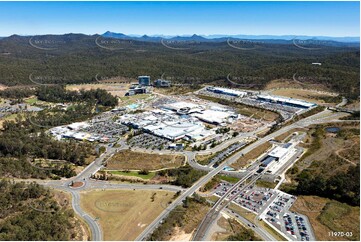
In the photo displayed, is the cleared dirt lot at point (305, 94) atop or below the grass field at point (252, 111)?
atop

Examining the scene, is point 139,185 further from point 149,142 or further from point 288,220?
point 288,220

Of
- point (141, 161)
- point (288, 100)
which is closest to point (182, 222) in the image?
point (141, 161)

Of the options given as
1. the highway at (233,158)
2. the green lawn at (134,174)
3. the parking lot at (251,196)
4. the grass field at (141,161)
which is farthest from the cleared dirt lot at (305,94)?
the green lawn at (134,174)

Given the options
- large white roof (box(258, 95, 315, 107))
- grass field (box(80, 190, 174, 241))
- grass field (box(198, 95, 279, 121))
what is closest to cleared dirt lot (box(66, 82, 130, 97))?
grass field (box(198, 95, 279, 121))

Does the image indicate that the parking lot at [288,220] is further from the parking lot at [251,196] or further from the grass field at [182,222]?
the grass field at [182,222]

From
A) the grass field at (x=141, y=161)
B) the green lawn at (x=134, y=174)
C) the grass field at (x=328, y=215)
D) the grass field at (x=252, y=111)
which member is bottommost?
the green lawn at (x=134, y=174)

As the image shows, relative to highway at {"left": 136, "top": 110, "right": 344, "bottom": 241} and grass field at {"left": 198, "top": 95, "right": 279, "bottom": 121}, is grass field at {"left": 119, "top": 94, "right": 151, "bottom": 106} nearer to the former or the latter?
grass field at {"left": 198, "top": 95, "right": 279, "bottom": 121}

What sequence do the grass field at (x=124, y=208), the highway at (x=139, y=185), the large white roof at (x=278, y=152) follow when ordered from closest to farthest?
1. the grass field at (x=124, y=208)
2. the highway at (x=139, y=185)
3. the large white roof at (x=278, y=152)
